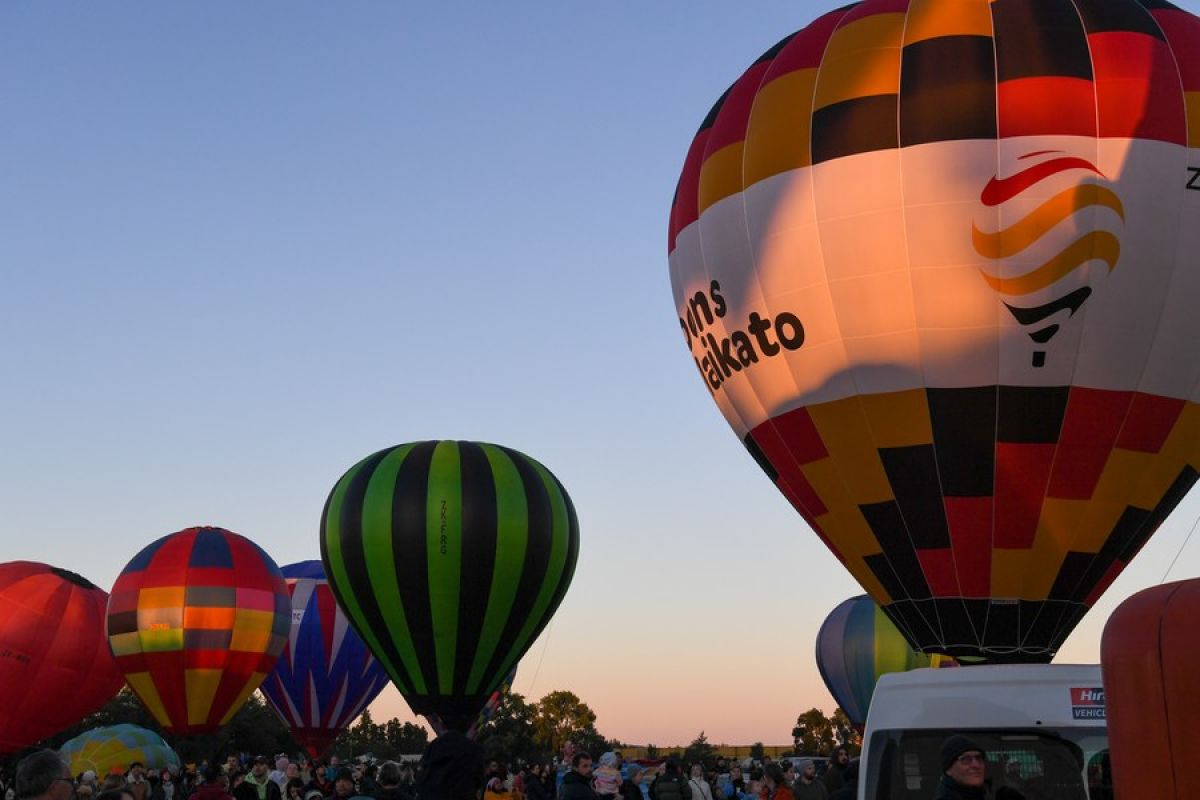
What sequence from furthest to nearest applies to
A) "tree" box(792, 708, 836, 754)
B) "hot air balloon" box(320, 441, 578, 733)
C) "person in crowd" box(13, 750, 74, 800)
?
"tree" box(792, 708, 836, 754) → "hot air balloon" box(320, 441, 578, 733) → "person in crowd" box(13, 750, 74, 800)

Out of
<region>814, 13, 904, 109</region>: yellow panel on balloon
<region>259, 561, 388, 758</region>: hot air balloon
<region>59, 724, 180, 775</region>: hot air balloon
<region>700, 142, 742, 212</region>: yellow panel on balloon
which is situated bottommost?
<region>59, 724, 180, 775</region>: hot air balloon

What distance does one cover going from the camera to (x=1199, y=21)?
12969 mm

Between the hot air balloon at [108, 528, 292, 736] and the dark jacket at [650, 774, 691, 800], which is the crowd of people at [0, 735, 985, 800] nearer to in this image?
the dark jacket at [650, 774, 691, 800]

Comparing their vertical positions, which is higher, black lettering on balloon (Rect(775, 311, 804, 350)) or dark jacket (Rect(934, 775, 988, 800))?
black lettering on balloon (Rect(775, 311, 804, 350))

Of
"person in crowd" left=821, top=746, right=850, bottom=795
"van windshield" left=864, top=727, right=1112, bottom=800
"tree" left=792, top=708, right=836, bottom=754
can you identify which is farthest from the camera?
"tree" left=792, top=708, right=836, bottom=754

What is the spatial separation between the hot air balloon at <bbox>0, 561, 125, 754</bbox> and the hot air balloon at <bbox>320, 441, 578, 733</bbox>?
30.6 ft

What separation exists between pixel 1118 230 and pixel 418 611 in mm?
11384

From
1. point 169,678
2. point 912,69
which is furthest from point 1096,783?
point 169,678

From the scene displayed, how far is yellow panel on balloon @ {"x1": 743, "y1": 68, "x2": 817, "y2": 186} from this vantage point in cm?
1279

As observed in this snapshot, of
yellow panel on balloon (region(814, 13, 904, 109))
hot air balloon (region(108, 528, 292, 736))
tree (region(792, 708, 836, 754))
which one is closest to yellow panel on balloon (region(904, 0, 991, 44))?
yellow panel on balloon (region(814, 13, 904, 109))

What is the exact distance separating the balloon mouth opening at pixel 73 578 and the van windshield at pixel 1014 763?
24893mm

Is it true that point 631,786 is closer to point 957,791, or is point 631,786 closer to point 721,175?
point 721,175

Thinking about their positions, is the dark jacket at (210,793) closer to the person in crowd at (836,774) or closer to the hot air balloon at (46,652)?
Result: the person in crowd at (836,774)

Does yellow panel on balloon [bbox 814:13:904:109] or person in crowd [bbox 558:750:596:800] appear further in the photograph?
yellow panel on balloon [bbox 814:13:904:109]
